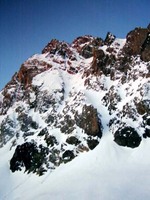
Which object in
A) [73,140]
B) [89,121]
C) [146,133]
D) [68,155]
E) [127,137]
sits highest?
[89,121]

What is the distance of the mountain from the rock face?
0.34 meters

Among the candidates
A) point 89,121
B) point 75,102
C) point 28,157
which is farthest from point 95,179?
point 75,102

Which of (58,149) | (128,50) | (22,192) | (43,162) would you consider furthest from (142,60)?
(22,192)

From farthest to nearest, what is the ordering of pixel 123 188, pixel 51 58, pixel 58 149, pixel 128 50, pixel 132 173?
1. pixel 51 58
2. pixel 128 50
3. pixel 58 149
4. pixel 132 173
5. pixel 123 188

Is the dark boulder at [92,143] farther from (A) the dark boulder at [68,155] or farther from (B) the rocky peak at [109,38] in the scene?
(B) the rocky peak at [109,38]

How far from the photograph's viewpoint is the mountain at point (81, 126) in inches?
3118

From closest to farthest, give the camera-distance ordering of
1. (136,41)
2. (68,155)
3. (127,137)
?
(127,137) → (68,155) → (136,41)

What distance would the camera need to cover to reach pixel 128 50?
11850 cm

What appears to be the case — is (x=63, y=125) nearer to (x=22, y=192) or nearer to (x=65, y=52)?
(x=22, y=192)

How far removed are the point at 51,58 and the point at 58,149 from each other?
6409cm

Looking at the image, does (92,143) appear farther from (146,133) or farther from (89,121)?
(146,133)

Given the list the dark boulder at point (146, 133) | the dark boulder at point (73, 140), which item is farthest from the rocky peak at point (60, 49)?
the dark boulder at point (146, 133)

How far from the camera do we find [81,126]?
10231 centimetres

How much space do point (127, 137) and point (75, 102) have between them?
90.5 feet
